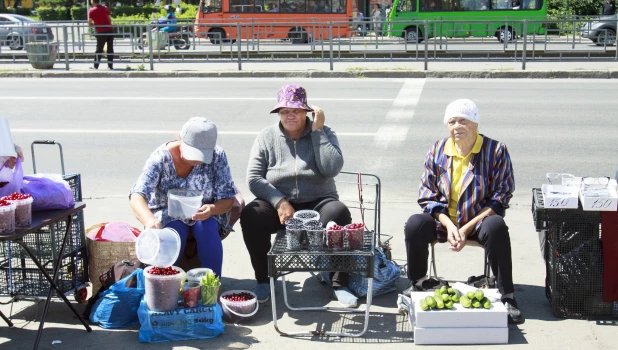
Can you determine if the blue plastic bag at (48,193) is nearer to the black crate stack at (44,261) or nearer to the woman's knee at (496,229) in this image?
the black crate stack at (44,261)

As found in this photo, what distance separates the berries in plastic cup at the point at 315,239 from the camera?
481 cm

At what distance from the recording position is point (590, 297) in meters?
4.94

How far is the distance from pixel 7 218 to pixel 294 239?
1.59 metres

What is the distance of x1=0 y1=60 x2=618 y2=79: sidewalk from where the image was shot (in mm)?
18812

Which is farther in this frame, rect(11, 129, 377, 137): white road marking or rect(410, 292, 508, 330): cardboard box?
rect(11, 129, 377, 137): white road marking

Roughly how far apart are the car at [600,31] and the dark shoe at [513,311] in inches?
660

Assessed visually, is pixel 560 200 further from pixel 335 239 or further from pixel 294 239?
pixel 294 239

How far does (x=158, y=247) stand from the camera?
487 centimetres

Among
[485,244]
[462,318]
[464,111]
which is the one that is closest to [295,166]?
[464,111]

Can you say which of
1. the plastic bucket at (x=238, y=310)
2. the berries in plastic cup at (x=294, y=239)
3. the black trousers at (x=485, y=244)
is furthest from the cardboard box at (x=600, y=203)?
the plastic bucket at (x=238, y=310)

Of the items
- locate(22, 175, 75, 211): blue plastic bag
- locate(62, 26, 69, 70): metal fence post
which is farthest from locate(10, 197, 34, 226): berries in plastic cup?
locate(62, 26, 69, 70): metal fence post

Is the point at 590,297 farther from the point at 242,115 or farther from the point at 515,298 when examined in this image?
the point at 242,115

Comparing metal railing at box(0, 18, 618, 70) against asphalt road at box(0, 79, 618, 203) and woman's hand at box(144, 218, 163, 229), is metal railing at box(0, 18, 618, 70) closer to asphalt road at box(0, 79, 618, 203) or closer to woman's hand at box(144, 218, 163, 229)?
asphalt road at box(0, 79, 618, 203)

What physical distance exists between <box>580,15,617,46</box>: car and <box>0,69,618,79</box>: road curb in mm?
2078
